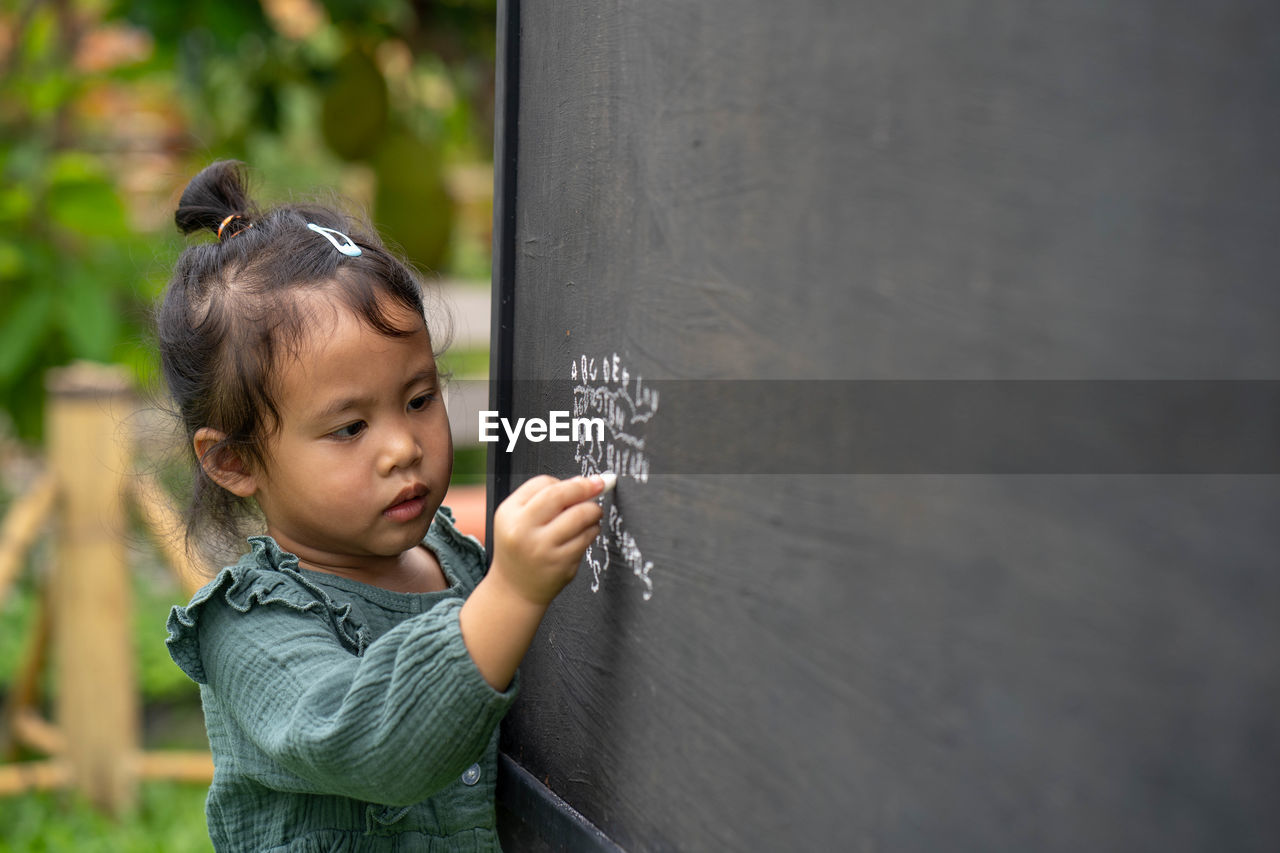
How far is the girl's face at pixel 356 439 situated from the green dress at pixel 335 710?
59mm

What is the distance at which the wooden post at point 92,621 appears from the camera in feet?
9.44

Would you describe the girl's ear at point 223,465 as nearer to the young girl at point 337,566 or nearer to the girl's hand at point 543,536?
the young girl at point 337,566

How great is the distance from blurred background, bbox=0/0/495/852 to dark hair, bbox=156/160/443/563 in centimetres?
23

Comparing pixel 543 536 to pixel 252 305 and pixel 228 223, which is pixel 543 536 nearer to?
pixel 252 305

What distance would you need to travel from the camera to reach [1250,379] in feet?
1.44

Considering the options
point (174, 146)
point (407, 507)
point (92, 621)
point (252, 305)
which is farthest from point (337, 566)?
point (174, 146)

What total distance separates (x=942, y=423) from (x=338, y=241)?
0.71 m

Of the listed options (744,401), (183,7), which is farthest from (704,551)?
(183,7)

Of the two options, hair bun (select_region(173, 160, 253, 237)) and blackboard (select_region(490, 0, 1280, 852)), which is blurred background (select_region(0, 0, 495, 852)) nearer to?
hair bun (select_region(173, 160, 253, 237))

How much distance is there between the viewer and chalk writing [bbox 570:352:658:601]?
84cm

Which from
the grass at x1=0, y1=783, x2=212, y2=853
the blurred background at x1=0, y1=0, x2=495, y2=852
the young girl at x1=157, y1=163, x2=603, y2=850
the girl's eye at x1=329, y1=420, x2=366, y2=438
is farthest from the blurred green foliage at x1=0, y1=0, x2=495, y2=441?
the grass at x1=0, y1=783, x2=212, y2=853

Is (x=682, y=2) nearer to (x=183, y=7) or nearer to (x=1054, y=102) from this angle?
(x=1054, y=102)

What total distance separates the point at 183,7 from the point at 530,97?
155 cm

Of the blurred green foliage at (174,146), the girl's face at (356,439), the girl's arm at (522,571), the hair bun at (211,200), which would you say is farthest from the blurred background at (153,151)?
the girl's arm at (522,571)
